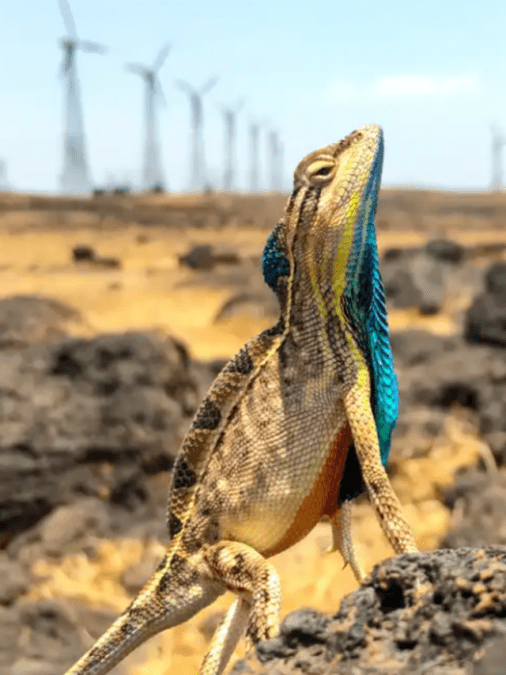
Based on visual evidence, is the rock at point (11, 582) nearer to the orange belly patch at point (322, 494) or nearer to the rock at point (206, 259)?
the orange belly patch at point (322, 494)

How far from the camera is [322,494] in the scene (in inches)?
101

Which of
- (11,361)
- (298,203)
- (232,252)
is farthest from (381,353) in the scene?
(232,252)

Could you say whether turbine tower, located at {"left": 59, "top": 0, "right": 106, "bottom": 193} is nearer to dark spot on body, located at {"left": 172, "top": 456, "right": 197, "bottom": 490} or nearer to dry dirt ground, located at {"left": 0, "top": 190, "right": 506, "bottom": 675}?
dry dirt ground, located at {"left": 0, "top": 190, "right": 506, "bottom": 675}

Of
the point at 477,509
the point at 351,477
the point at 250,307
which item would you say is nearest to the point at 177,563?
the point at 351,477

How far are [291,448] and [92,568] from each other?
4.29 m

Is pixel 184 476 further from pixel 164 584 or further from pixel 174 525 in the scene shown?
pixel 164 584

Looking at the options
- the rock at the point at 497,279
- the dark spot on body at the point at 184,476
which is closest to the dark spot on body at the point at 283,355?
the dark spot on body at the point at 184,476

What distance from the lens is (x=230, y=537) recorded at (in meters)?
2.64

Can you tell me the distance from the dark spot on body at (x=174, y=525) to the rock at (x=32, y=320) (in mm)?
7828

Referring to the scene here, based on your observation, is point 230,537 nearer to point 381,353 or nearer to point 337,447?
point 337,447

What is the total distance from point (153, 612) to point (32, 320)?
10.0 metres

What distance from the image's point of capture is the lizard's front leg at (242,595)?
237cm

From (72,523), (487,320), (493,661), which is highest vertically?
(493,661)

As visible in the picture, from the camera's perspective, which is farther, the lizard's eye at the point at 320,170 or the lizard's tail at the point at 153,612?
the lizard's tail at the point at 153,612
